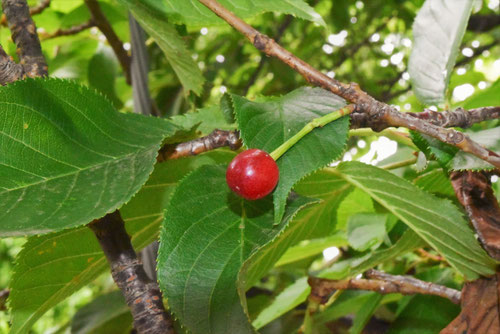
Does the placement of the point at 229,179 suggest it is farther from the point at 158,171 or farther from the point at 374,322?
the point at 374,322

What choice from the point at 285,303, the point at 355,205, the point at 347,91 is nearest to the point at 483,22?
the point at 355,205

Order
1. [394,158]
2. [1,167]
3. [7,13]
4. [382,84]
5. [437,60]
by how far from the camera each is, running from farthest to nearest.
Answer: [382,84] → [394,158] → [437,60] → [7,13] → [1,167]

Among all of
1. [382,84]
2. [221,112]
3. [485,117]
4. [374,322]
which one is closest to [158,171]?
[221,112]

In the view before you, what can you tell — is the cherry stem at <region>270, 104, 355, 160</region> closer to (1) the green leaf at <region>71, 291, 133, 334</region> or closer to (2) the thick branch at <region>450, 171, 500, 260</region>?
(2) the thick branch at <region>450, 171, 500, 260</region>

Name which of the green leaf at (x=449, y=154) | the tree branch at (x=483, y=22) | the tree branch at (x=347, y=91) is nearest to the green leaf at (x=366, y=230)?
the green leaf at (x=449, y=154)

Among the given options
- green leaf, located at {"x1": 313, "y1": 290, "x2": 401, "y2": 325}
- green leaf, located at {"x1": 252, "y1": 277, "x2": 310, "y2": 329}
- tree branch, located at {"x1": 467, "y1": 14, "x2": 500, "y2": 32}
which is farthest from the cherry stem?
tree branch, located at {"x1": 467, "y1": 14, "x2": 500, "y2": 32}
